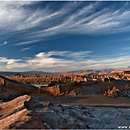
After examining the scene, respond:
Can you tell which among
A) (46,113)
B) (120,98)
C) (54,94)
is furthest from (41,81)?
(46,113)

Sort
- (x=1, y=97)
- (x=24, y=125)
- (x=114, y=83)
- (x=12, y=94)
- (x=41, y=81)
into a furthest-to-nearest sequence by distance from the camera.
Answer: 1. (x=41, y=81)
2. (x=114, y=83)
3. (x=12, y=94)
4. (x=1, y=97)
5. (x=24, y=125)

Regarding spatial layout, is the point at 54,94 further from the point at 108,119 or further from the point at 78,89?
the point at 108,119

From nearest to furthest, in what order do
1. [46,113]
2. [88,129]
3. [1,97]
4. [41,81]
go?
[88,129], [46,113], [1,97], [41,81]

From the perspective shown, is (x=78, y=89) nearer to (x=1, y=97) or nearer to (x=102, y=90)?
(x=102, y=90)

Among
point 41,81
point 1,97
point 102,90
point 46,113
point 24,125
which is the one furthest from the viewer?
point 41,81

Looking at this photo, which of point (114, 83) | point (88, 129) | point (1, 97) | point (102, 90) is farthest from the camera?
point (114, 83)

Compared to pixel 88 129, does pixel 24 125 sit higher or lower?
higher

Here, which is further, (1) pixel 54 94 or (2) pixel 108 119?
(1) pixel 54 94

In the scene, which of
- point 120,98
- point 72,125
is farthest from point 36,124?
point 120,98

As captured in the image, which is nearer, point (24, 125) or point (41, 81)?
point (24, 125)
